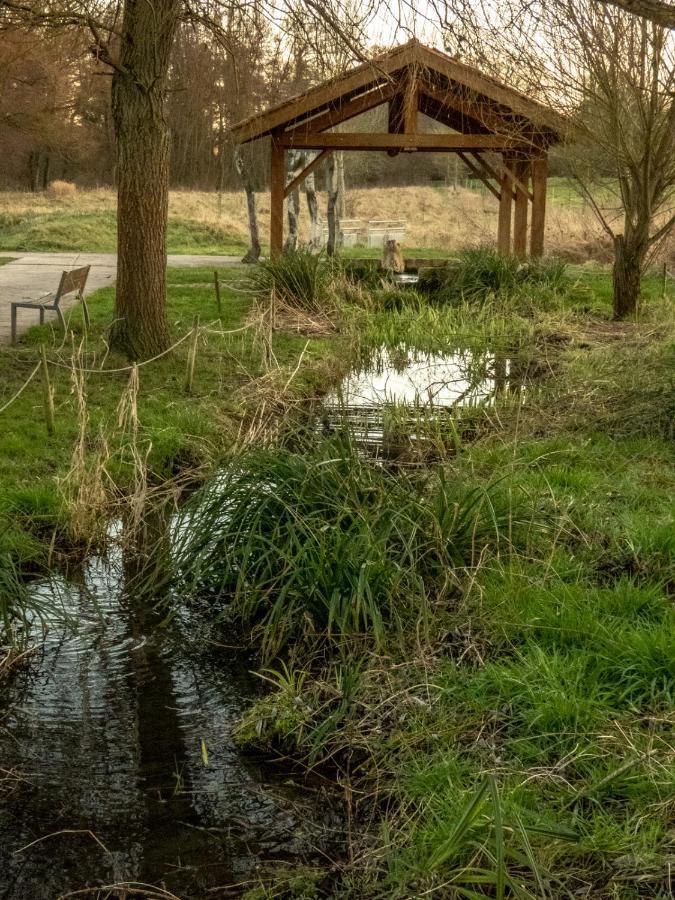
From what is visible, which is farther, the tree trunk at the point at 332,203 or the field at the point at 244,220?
the field at the point at 244,220

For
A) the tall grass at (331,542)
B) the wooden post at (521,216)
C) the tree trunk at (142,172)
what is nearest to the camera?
the tall grass at (331,542)

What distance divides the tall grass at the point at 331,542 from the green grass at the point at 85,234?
21.6 m

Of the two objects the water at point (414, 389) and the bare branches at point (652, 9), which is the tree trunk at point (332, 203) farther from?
the bare branches at point (652, 9)

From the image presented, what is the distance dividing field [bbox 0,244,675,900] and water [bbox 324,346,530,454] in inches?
12.8

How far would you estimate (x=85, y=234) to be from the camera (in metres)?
28.3

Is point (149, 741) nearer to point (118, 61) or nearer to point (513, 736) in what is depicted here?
point (513, 736)

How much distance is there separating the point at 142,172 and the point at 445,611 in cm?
712

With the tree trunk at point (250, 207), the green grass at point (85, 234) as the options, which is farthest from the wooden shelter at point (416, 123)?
the green grass at point (85, 234)

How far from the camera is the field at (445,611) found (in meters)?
3.44

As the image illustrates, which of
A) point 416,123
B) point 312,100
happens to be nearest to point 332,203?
point 416,123

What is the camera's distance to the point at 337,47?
25.9 ft

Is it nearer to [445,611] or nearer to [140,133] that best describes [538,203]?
[140,133]

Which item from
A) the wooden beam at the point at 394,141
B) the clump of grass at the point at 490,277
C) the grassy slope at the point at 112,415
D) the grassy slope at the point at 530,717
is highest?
the wooden beam at the point at 394,141

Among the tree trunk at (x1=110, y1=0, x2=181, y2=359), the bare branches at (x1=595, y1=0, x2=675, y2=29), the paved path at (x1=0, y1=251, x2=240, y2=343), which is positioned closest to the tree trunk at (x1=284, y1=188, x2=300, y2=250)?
the paved path at (x1=0, y1=251, x2=240, y2=343)
